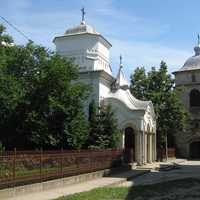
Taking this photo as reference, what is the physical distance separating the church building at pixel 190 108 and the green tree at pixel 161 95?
27.1ft

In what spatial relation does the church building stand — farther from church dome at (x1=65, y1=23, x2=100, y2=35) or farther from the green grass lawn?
the green grass lawn

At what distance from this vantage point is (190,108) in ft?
205

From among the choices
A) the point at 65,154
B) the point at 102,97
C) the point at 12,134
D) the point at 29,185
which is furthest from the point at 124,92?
the point at 29,185

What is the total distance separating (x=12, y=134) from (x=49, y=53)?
585 centimetres

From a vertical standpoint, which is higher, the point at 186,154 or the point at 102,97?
the point at 102,97

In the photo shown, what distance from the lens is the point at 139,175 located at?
96.0ft

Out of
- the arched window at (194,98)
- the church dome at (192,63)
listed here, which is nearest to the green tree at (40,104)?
the arched window at (194,98)

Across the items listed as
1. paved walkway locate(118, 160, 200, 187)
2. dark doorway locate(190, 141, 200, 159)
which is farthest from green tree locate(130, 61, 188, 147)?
paved walkway locate(118, 160, 200, 187)

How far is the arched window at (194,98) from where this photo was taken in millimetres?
62562

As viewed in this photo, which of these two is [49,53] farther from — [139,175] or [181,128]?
[181,128]

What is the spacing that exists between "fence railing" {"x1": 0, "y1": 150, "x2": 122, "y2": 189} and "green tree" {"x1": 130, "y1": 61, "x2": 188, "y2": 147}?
24.3 metres

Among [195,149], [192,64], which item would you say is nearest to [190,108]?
[195,149]

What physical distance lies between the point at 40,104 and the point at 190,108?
3589 centimetres

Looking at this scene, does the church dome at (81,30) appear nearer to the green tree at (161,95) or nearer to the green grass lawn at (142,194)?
the green tree at (161,95)
